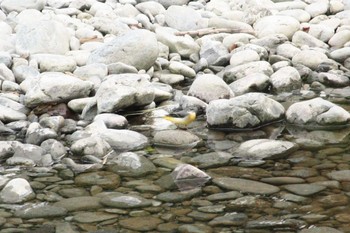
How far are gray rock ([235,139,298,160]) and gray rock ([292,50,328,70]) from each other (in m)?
2.76

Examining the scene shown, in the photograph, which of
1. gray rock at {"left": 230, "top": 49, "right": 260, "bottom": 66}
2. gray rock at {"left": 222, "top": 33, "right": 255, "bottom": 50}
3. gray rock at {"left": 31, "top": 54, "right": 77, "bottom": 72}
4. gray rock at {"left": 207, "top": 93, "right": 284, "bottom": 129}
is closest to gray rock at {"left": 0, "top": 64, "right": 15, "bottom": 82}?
gray rock at {"left": 31, "top": 54, "right": 77, "bottom": 72}

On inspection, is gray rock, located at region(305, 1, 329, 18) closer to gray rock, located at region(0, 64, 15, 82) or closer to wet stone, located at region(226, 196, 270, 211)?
gray rock, located at region(0, 64, 15, 82)

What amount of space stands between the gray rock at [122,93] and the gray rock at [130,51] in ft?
3.29

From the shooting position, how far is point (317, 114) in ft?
18.2

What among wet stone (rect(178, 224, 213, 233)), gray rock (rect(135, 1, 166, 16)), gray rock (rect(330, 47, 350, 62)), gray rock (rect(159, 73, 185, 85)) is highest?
wet stone (rect(178, 224, 213, 233))

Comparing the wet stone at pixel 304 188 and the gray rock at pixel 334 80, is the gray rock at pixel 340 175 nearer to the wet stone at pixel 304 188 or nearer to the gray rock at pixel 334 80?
the wet stone at pixel 304 188

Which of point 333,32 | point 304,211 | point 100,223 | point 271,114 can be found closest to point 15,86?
point 271,114

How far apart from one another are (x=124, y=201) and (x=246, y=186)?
2.65 ft

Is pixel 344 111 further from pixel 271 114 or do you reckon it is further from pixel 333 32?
pixel 333 32

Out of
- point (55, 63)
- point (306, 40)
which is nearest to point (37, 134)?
point (55, 63)

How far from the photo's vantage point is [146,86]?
584 centimetres

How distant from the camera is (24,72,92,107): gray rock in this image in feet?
18.7

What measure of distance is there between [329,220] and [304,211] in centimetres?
18

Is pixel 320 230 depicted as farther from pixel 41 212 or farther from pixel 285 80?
pixel 285 80
